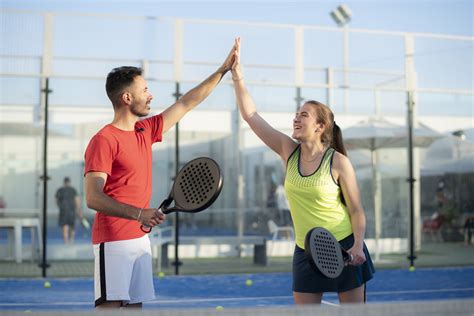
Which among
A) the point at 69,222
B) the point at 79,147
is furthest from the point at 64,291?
the point at 79,147

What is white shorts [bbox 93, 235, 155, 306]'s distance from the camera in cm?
345

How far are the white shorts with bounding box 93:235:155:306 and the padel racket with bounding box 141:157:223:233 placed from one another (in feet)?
0.78

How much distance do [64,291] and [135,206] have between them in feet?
19.1

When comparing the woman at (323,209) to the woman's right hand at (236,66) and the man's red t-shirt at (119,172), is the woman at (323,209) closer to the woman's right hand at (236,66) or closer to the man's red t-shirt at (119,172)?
the woman's right hand at (236,66)

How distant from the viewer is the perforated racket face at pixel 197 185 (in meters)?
3.23

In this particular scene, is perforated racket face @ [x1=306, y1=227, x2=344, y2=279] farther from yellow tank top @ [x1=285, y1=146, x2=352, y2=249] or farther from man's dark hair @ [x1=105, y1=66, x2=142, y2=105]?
man's dark hair @ [x1=105, y1=66, x2=142, y2=105]

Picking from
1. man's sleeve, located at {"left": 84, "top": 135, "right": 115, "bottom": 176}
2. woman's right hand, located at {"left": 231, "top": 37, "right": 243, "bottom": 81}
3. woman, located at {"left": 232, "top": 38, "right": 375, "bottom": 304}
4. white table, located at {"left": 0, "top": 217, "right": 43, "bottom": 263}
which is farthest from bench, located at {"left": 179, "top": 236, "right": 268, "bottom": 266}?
man's sleeve, located at {"left": 84, "top": 135, "right": 115, "bottom": 176}

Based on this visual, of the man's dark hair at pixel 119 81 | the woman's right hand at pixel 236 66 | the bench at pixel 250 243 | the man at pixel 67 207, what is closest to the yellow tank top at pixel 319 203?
the woman's right hand at pixel 236 66

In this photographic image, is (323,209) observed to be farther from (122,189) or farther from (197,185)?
(122,189)

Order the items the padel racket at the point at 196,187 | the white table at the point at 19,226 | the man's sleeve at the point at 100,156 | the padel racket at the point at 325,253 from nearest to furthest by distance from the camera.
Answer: the padel racket at the point at 196,187, the man's sleeve at the point at 100,156, the padel racket at the point at 325,253, the white table at the point at 19,226

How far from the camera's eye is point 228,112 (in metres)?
11.1

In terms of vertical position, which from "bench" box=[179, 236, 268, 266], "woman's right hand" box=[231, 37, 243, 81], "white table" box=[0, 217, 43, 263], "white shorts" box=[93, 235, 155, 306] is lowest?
"bench" box=[179, 236, 268, 266]

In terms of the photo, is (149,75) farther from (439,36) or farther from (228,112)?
(439,36)

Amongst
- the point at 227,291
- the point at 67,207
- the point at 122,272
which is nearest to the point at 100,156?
the point at 122,272
